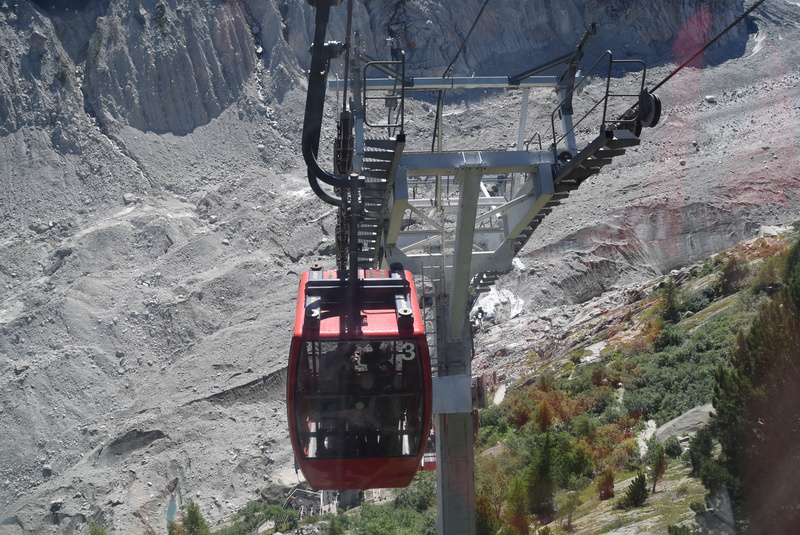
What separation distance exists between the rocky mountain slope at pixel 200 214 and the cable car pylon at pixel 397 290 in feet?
36.8

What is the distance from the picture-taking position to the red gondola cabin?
7664 millimetres

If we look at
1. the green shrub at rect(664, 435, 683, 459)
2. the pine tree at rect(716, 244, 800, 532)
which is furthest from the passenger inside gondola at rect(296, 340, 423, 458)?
the green shrub at rect(664, 435, 683, 459)

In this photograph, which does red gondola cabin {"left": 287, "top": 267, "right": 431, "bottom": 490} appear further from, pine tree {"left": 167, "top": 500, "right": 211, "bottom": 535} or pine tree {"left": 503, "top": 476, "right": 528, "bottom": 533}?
pine tree {"left": 167, "top": 500, "right": 211, "bottom": 535}

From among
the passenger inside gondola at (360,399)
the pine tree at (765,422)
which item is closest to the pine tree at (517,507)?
the pine tree at (765,422)

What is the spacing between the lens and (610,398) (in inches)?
675

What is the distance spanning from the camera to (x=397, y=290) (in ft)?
27.3

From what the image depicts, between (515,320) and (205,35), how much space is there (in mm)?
22931

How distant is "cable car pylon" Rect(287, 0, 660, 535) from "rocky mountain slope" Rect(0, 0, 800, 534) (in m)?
11.2

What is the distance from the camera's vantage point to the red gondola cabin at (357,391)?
7.66 m

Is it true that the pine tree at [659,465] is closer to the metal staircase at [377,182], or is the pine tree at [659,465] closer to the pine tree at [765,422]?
the pine tree at [765,422]

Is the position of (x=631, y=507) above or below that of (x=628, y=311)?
below

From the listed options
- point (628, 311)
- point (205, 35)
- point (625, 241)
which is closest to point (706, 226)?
point (625, 241)

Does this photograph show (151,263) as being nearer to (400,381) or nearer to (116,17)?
(116,17)

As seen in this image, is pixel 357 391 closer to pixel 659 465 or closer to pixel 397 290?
pixel 397 290
